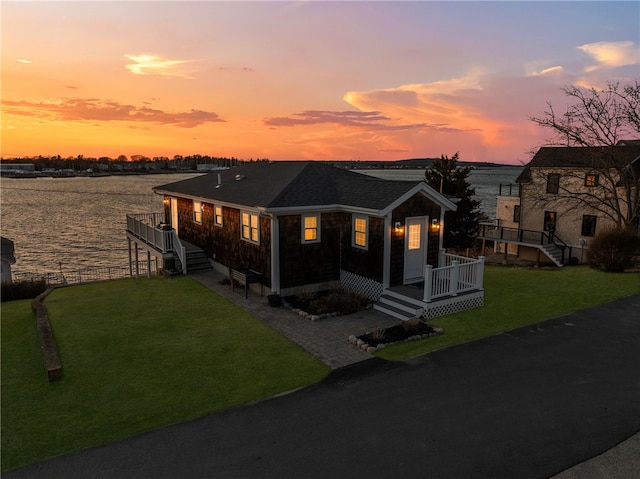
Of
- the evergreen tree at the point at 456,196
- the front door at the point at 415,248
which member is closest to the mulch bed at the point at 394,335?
the front door at the point at 415,248

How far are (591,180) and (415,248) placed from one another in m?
21.8

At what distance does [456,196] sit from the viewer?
28.9 meters

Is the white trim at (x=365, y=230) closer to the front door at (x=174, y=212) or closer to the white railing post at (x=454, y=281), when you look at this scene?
the white railing post at (x=454, y=281)

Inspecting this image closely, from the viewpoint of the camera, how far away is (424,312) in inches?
556

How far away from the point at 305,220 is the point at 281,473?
1073 cm

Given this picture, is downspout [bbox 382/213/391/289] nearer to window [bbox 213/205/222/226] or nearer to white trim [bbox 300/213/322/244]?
white trim [bbox 300/213/322/244]

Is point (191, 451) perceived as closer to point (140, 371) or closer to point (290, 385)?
point (290, 385)

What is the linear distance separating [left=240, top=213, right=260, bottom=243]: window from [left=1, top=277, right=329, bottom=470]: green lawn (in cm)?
293

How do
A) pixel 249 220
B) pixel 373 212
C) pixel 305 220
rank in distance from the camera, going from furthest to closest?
1. pixel 249 220
2. pixel 305 220
3. pixel 373 212

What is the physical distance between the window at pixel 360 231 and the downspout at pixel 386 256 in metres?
1.05

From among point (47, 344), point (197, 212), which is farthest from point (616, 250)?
A: point (47, 344)

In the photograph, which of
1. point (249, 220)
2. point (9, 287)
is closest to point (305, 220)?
point (249, 220)

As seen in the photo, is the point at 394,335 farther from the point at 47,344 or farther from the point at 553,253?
the point at 553,253

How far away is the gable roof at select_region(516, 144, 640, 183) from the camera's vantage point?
2853 centimetres
